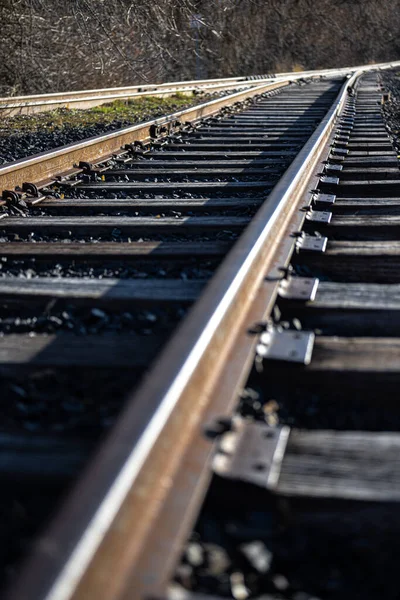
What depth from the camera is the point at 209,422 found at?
1552 mm

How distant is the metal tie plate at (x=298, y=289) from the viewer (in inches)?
91.9

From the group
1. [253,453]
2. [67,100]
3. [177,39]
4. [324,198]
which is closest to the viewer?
[253,453]

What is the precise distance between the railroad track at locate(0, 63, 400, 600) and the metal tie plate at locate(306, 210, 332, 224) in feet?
0.04

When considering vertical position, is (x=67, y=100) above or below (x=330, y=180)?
above

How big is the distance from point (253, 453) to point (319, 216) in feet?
7.03

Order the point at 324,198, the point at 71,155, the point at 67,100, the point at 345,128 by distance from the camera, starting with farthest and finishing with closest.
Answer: the point at 67,100, the point at 345,128, the point at 71,155, the point at 324,198

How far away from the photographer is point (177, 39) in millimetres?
23578

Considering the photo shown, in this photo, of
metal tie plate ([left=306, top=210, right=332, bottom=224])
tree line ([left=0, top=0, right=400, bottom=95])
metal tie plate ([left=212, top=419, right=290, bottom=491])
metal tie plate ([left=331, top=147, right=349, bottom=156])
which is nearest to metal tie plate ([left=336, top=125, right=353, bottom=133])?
metal tie plate ([left=331, top=147, right=349, bottom=156])

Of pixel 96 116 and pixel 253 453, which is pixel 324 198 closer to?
pixel 253 453

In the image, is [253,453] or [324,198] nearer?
[253,453]

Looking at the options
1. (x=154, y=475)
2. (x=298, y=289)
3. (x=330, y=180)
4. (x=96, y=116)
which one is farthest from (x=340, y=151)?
(x=96, y=116)

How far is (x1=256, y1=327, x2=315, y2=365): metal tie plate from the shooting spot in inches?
74.4

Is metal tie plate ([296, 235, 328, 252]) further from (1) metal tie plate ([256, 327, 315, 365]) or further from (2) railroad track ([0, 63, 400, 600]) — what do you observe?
(1) metal tie plate ([256, 327, 315, 365])

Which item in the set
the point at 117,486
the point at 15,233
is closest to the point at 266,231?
the point at 15,233
